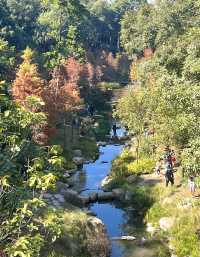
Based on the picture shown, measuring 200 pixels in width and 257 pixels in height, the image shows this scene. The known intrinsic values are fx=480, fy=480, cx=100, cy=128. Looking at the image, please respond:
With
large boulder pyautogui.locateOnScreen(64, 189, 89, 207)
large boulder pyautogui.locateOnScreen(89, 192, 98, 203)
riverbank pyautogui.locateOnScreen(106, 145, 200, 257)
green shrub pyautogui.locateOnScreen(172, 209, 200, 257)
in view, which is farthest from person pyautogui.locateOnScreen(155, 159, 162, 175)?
green shrub pyautogui.locateOnScreen(172, 209, 200, 257)

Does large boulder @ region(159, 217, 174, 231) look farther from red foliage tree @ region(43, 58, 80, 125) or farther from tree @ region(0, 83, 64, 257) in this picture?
tree @ region(0, 83, 64, 257)

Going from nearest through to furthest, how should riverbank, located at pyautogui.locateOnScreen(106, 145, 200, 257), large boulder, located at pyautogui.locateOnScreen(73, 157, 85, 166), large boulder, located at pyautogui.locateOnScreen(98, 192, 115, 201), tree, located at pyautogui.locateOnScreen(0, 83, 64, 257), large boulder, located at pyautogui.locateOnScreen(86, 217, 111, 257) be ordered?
tree, located at pyautogui.locateOnScreen(0, 83, 64, 257)
large boulder, located at pyautogui.locateOnScreen(86, 217, 111, 257)
riverbank, located at pyautogui.locateOnScreen(106, 145, 200, 257)
large boulder, located at pyautogui.locateOnScreen(98, 192, 115, 201)
large boulder, located at pyautogui.locateOnScreen(73, 157, 85, 166)

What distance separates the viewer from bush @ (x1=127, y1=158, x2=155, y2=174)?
4409 cm

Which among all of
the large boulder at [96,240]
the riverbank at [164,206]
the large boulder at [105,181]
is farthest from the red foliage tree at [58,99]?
the large boulder at [96,240]

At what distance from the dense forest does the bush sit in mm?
95

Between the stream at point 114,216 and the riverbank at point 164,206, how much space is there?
724 mm

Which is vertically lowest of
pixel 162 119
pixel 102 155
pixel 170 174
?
pixel 102 155

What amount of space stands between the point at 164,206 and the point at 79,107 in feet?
114

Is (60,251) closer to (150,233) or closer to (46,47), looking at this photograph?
(150,233)

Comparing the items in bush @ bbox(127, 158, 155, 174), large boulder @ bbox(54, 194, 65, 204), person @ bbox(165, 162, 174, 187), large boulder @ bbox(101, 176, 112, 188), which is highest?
person @ bbox(165, 162, 174, 187)

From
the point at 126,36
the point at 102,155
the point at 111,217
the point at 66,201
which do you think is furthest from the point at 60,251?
the point at 126,36

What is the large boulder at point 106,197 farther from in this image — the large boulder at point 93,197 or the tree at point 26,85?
the tree at point 26,85

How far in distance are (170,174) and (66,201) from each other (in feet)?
27.7

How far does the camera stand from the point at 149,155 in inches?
1850
